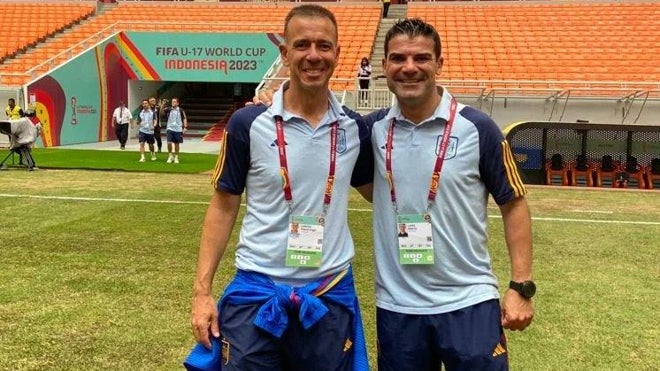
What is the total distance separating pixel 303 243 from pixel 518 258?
0.83 m

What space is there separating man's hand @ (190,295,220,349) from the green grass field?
157cm

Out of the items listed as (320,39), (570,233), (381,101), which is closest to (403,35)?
(320,39)

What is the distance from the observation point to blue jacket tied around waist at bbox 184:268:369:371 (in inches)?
82.0

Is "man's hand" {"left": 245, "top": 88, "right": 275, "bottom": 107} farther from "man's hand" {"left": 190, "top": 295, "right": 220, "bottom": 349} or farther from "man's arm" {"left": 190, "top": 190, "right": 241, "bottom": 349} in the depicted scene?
"man's hand" {"left": 190, "top": 295, "right": 220, "bottom": 349}

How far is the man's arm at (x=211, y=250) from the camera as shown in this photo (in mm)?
2223

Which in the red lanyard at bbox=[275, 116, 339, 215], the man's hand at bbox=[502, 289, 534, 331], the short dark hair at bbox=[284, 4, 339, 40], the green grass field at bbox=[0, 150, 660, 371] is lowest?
the green grass field at bbox=[0, 150, 660, 371]

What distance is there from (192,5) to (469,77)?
1583cm

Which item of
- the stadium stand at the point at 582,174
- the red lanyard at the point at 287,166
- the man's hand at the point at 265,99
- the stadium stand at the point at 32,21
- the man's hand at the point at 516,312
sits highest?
the stadium stand at the point at 32,21

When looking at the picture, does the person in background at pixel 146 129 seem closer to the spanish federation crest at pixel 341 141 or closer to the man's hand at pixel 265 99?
the man's hand at pixel 265 99

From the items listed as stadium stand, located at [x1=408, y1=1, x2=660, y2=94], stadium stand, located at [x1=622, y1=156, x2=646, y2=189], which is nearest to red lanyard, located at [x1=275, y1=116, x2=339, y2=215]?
stadium stand, located at [x1=622, y1=156, x2=646, y2=189]

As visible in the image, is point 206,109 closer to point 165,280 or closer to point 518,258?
point 165,280

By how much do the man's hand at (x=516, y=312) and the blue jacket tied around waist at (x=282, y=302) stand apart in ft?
1.82

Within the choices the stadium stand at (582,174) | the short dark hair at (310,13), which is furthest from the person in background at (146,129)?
the short dark hair at (310,13)

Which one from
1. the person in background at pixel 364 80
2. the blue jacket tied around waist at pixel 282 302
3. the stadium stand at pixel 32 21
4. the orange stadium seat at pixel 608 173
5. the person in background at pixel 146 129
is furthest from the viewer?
the stadium stand at pixel 32 21
